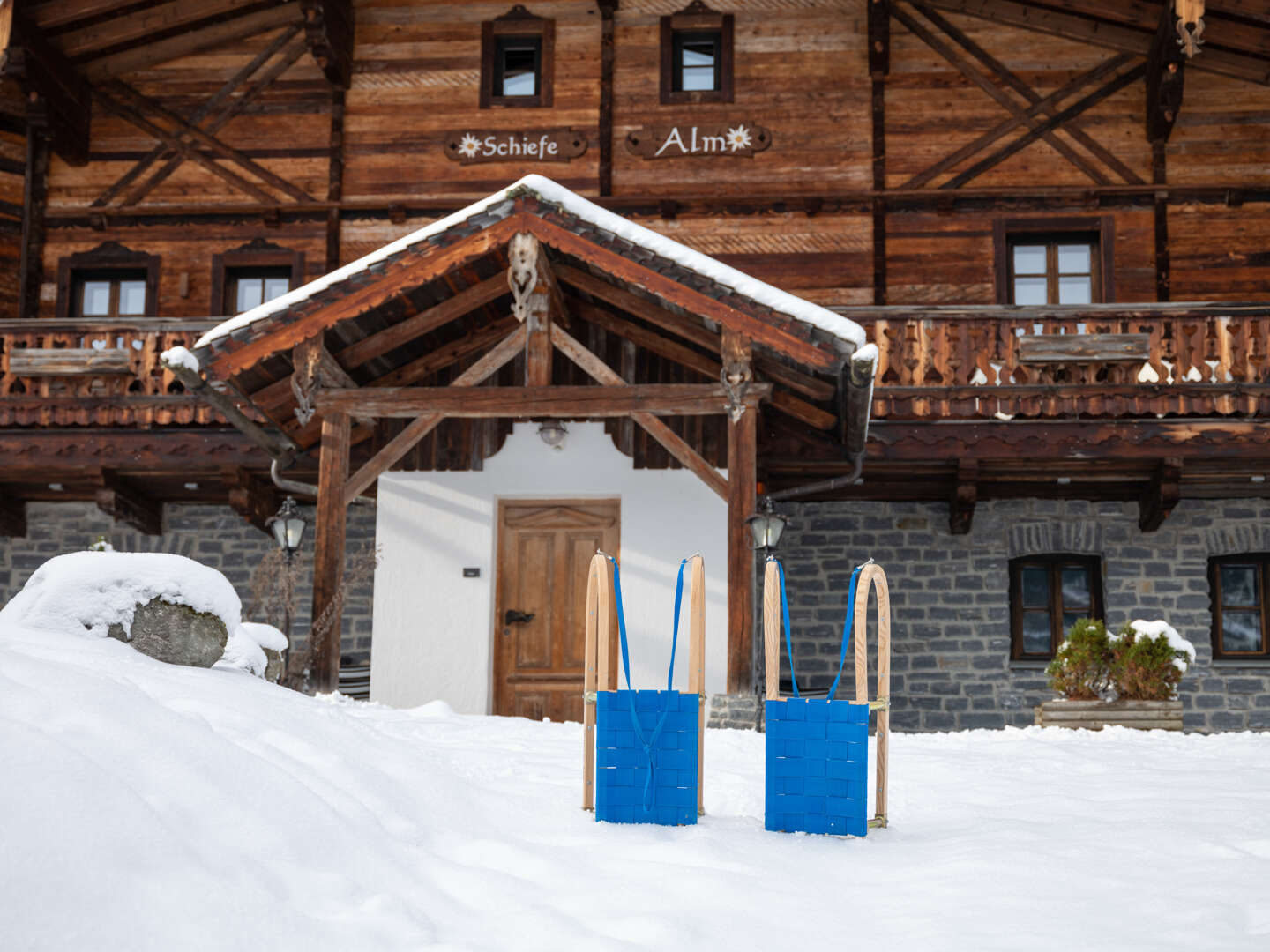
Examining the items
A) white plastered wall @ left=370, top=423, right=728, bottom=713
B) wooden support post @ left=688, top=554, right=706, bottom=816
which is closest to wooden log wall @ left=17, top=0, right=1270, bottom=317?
white plastered wall @ left=370, top=423, right=728, bottom=713

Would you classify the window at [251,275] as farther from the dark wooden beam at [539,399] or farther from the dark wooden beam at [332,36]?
the dark wooden beam at [539,399]

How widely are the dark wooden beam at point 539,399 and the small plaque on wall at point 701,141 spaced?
5.18m

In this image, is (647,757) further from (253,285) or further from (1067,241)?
(253,285)

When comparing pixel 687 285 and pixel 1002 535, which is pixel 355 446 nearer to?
pixel 687 285

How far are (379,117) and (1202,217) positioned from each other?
895cm

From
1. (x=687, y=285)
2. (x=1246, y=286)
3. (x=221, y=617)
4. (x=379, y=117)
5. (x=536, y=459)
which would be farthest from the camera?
(x=379, y=117)

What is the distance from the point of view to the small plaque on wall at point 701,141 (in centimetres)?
1437

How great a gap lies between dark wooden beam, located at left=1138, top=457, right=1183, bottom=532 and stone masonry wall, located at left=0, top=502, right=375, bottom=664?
7914mm

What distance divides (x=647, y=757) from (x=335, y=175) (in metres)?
11.1

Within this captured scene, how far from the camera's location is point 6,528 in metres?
14.0

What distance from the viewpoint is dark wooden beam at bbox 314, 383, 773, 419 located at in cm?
997

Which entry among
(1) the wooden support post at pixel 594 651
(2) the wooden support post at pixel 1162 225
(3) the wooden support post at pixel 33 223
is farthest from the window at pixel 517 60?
(1) the wooden support post at pixel 594 651

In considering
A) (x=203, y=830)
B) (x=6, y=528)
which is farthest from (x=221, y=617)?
(x=6, y=528)

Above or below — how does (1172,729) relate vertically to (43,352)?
below
